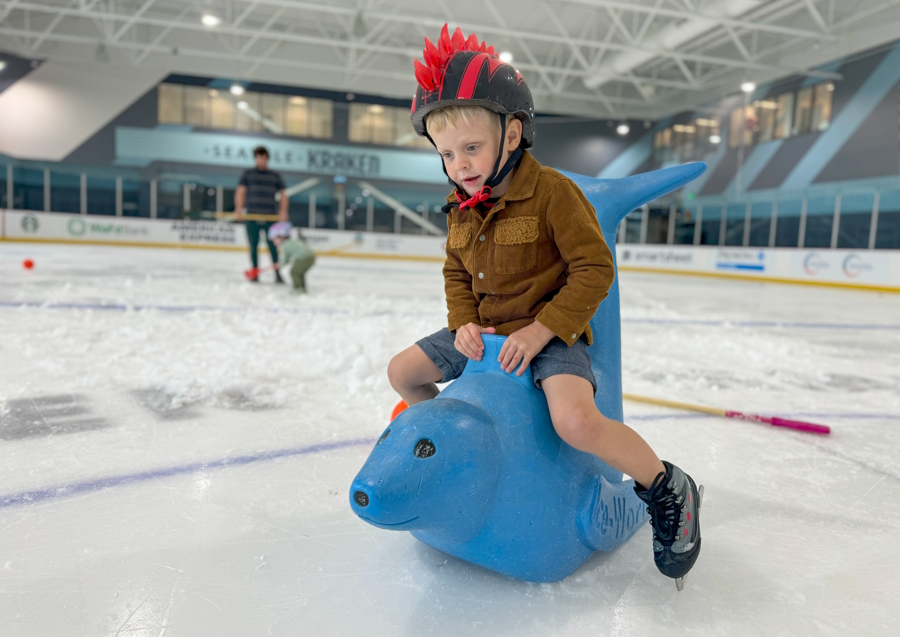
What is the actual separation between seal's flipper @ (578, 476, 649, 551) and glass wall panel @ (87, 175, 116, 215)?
1486cm

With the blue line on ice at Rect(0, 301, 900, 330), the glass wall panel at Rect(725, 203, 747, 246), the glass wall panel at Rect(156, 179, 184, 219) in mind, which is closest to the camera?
the blue line on ice at Rect(0, 301, 900, 330)

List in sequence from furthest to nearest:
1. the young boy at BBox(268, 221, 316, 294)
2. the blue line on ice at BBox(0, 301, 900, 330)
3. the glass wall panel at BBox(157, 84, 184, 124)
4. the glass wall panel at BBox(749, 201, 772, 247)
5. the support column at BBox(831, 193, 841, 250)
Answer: the glass wall panel at BBox(157, 84, 184, 124) → the glass wall panel at BBox(749, 201, 772, 247) → the support column at BBox(831, 193, 841, 250) → the young boy at BBox(268, 221, 316, 294) → the blue line on ice at BBox(0, 301, 900, 330)

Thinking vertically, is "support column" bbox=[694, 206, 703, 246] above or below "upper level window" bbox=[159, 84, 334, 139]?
below

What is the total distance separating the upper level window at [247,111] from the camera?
16.0m

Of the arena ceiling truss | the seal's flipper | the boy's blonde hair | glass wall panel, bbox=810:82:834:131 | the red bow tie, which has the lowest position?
the seal's flipper

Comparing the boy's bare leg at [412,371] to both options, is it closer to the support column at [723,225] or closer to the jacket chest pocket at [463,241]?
the jacket chest pocket at [463,241]

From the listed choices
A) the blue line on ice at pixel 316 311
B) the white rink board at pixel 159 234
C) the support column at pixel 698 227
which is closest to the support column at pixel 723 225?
the support column at pixel 698 227

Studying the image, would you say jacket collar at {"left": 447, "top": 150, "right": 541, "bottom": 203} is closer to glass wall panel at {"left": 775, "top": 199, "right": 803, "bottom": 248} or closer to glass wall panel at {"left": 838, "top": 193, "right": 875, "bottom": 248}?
glass wall panel at {"left": 838, "top": 193, "right": 875, "bottom": 248}

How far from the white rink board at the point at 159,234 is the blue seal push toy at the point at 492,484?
13081mm

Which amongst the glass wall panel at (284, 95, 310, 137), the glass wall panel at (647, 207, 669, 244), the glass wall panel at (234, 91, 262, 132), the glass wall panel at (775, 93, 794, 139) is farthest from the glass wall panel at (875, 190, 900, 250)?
the glass wall panel at (234, 91, 262, 132)

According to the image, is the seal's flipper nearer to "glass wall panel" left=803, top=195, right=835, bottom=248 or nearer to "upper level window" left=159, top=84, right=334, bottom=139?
"glass wall panel" left=803, top=195, right=835, bottom=248

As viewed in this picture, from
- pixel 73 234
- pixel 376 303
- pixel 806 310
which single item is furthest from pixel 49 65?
pixel 806 310

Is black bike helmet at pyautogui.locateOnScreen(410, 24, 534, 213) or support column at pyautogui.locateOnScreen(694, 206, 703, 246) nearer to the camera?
black bike helmet at pyautogui.locateOnScreen(410, 24, 534, 213)

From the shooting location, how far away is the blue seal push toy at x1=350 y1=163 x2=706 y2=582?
0.84 m
